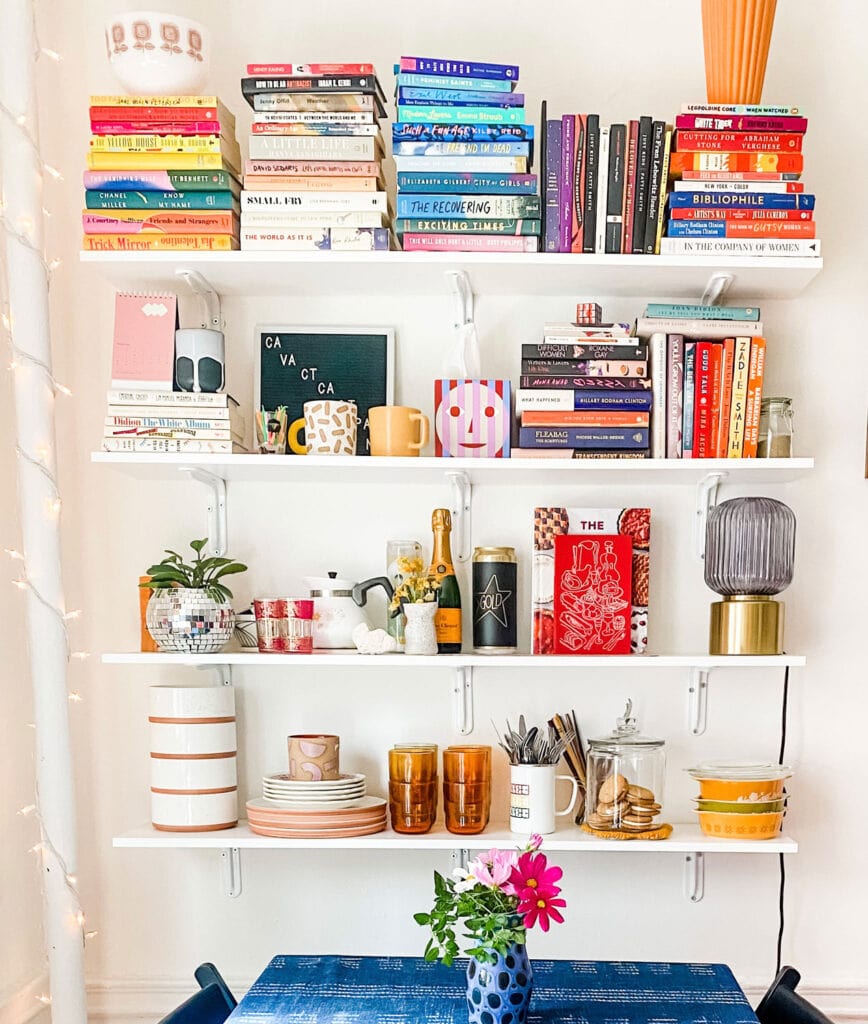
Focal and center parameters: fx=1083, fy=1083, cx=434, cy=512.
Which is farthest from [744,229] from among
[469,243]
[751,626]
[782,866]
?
[782,866]

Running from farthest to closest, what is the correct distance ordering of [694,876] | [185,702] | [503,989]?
[694,876]
[185,702]
[503,989]

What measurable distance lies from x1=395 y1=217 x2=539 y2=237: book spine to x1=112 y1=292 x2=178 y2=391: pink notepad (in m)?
0.47

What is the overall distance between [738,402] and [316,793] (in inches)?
41.4

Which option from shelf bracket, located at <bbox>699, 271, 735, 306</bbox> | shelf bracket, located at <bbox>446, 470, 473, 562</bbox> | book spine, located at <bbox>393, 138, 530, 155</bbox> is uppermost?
book spine, located at <bbox>393, 138, 530, 155</bbox>

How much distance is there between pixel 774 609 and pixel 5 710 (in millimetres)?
1436

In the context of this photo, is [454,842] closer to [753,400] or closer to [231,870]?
[231,870]

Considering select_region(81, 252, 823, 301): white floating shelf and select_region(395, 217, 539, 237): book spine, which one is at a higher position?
select_region(395, 217, 539, 237): book spine

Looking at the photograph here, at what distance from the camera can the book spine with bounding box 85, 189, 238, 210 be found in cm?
193

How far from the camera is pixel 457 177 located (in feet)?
6.31

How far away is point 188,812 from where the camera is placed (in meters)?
2.00

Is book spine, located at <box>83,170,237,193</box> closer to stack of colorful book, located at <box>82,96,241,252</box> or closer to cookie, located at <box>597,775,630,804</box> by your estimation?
stack of colorful book, located at <box>82,96,241,252</box>

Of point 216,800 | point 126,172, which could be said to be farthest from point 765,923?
point 126,172

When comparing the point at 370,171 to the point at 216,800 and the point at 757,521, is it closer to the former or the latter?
the point at 757,521

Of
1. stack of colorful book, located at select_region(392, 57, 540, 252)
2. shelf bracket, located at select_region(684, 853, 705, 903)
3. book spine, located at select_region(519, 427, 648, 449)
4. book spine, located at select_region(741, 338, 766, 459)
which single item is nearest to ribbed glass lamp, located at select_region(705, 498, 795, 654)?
book spine, located at select_region(741, 338, 766, 459)
